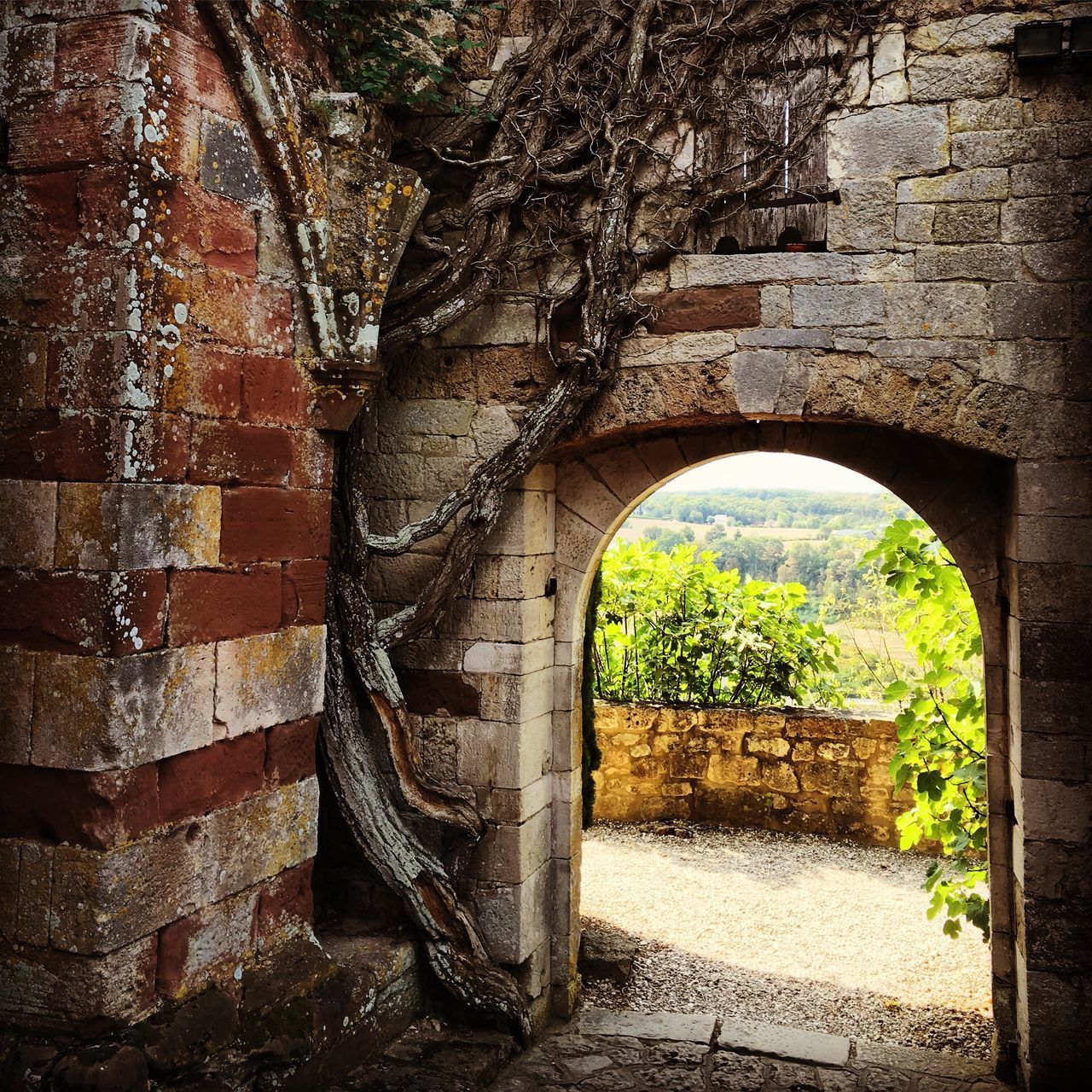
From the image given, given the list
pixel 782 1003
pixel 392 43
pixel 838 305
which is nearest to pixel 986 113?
pixel 838 305

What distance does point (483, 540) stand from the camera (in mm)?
3957

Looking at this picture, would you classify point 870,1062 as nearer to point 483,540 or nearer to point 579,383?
point 483,540

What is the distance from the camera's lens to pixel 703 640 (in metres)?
7.82

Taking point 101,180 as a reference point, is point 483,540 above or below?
below

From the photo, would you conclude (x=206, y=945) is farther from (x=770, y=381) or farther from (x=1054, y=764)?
(x=1054, y=764)

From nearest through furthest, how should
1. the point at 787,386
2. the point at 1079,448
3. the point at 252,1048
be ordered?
the point at 252,1048, the point at 1079,448, the point at 787,386

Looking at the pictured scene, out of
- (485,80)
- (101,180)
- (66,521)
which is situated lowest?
(66,521)

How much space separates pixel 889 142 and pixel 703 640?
15.5 feet

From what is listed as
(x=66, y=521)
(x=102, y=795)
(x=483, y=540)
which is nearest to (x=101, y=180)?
(x=66, y=521)

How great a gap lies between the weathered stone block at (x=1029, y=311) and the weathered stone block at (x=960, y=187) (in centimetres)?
34

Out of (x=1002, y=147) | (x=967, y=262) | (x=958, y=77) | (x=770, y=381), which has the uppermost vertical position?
(x=958, y=77)

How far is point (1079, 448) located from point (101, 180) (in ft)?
10.3

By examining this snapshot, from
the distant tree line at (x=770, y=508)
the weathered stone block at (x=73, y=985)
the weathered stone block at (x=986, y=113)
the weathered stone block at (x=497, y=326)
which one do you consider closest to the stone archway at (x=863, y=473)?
the weathered stone block at (x=497, y=326)

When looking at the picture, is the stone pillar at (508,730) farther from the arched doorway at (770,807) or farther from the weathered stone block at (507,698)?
the arched doorway at (770,807)
